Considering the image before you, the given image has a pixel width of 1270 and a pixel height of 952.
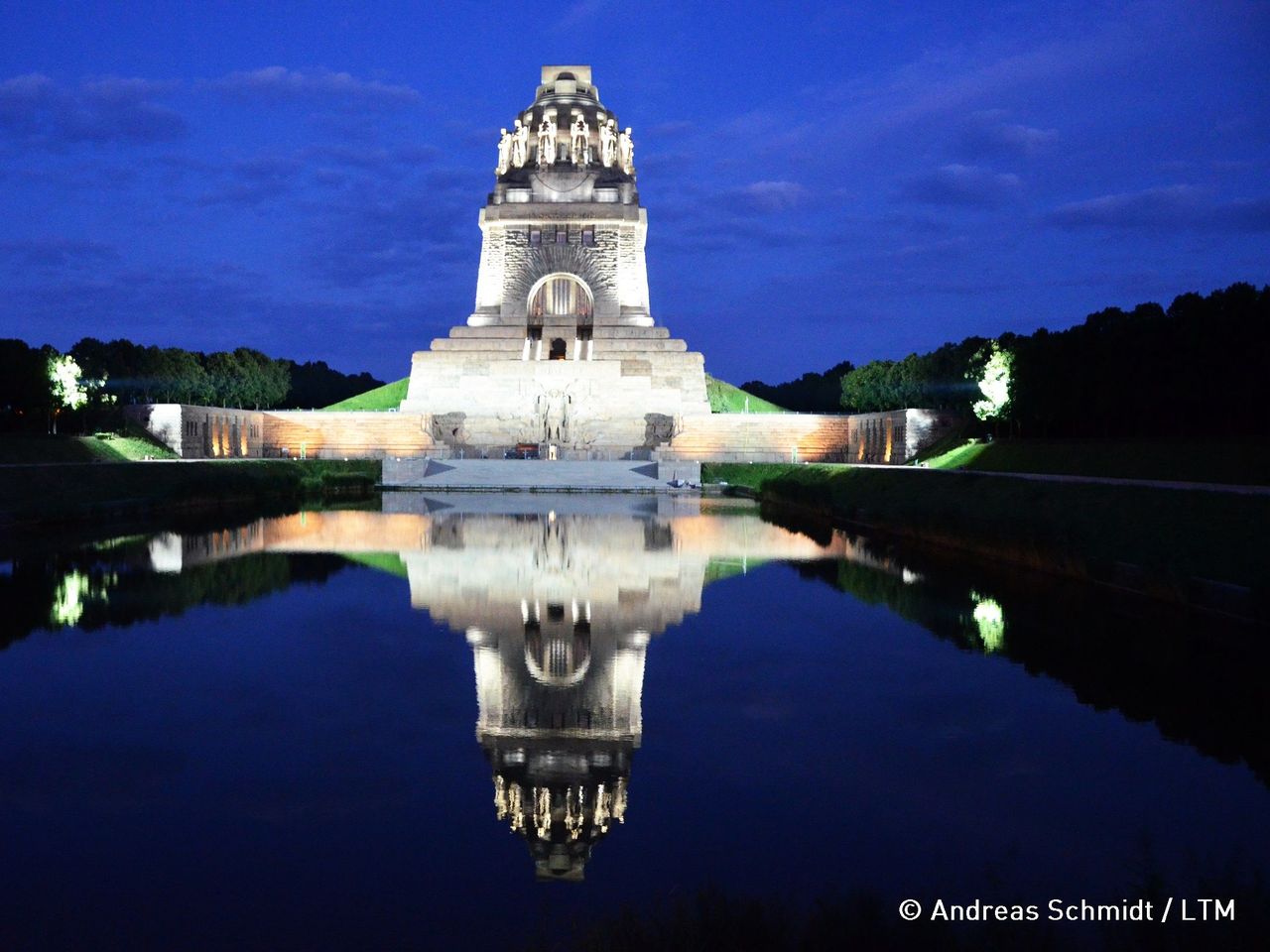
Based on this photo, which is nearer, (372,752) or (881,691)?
(372,752)

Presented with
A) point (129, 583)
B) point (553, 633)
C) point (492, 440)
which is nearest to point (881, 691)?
point (553, 633)

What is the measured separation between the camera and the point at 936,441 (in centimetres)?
4525

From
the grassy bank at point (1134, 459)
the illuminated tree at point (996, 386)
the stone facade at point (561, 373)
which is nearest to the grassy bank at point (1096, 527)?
the grassy bank at point (1134, 459)

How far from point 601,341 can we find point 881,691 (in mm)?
52180

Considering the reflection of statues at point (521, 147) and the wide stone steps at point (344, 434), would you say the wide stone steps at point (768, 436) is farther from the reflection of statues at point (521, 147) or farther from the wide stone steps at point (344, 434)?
the reflection of statues at point (521, 147)

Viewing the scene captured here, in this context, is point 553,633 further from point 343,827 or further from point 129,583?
point 129,583

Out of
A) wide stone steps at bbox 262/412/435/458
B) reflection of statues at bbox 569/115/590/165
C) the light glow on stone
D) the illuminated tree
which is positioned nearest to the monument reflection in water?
the light glow on stone

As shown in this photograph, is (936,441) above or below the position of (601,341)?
below

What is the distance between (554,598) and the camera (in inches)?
474

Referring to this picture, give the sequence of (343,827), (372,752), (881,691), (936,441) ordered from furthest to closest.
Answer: (936,441)
(881,691)
(372,752)
(343,827)

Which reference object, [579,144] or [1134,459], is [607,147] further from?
[1134,459]

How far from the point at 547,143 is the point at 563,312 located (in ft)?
32.2

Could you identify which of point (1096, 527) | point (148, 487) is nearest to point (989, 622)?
point (1096, 527)

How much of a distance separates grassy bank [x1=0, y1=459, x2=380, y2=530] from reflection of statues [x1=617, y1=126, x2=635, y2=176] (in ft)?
108
